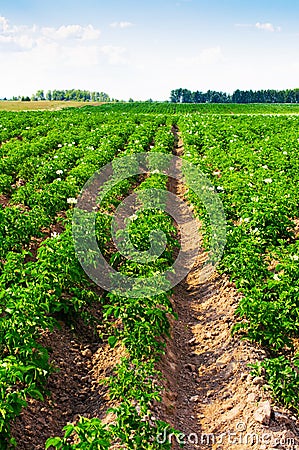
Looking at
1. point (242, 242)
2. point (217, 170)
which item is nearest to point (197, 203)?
point (242, 242)

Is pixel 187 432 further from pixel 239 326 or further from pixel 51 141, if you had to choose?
pixel 51 141

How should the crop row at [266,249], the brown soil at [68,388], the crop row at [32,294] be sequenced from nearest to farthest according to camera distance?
the crop row at [32,294] < the brown soil at [68,388] < the crop row at [266,249]

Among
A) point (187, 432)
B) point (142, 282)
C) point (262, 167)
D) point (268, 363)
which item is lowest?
point (187, 432)

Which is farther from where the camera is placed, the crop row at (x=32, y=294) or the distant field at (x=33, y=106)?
the distant field at (x=33, y=106)

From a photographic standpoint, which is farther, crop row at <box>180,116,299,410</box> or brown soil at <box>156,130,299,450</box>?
crop row at <box>180,116,299,410</box>

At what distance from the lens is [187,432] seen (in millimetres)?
4242

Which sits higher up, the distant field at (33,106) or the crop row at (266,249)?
the distant field at (33,106)

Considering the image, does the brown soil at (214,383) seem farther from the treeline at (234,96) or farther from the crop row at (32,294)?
the treeline at (234,96)

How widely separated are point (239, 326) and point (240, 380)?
2.18 feet

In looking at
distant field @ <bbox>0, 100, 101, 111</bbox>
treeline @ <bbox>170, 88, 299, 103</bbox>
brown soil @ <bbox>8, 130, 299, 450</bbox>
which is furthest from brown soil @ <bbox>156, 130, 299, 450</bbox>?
treeline @ <bbox>170, 88, 299, 103</bbox>

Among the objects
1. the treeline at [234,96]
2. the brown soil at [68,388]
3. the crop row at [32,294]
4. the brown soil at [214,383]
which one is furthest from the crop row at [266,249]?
the treeline at [234,96]

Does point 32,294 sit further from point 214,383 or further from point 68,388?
point 214,383

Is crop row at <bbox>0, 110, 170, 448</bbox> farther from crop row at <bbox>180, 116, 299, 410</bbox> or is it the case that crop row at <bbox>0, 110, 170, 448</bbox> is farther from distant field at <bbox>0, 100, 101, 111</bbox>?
distant field at <bbox>0, 100, 101, 111</bbox>

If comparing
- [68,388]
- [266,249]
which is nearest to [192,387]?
[68,388]
